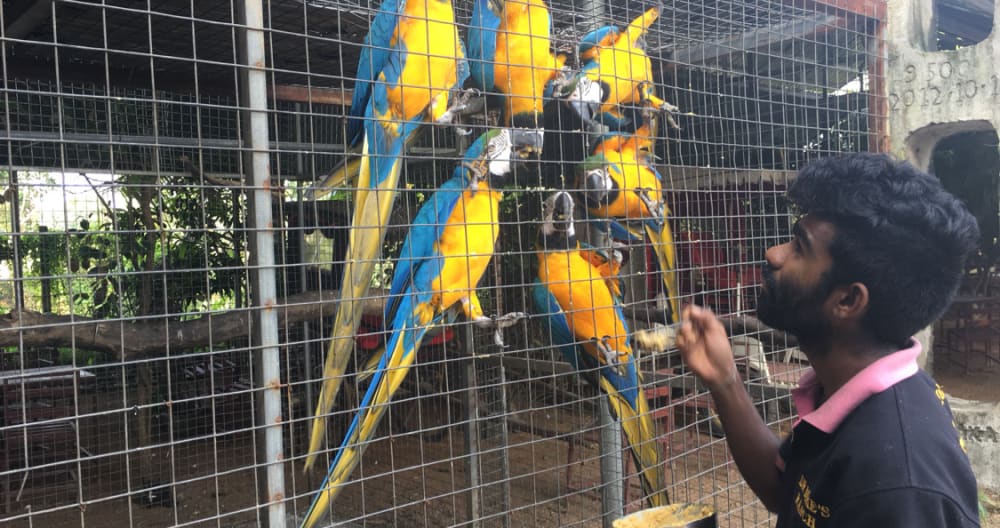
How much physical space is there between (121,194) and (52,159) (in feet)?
3.50

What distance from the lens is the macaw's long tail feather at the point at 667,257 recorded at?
9.46 ft

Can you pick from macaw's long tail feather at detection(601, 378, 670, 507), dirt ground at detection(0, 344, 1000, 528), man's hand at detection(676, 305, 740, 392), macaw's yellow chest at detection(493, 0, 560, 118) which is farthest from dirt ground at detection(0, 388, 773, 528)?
Answer: man's hand at detection(676, 305, 740, 392)

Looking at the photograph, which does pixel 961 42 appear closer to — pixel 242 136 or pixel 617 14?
pixel 617 14

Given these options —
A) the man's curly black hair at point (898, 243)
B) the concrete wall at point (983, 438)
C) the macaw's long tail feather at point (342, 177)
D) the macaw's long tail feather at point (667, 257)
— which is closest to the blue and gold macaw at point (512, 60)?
the macaw's long tail feather at point (342, 177)

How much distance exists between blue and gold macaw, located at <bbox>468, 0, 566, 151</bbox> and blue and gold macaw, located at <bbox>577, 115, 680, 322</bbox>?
0.31 metres

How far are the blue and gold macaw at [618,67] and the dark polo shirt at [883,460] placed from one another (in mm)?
1665

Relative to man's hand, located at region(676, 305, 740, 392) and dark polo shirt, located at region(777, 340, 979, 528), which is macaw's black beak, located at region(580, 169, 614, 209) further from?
dark polo shirt, located at region(777, 340, 979, 528)

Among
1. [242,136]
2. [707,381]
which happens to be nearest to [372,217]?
[242,136]

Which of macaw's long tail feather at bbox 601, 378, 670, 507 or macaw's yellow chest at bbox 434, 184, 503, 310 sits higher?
macaw's yellow chest at bbox 434, 184, 503, 310

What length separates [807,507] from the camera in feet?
3.90

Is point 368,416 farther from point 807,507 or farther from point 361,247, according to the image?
point 807,507

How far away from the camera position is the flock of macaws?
2061 millimetres

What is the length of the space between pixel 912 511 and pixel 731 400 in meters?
0.56

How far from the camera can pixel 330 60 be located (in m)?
4.41
